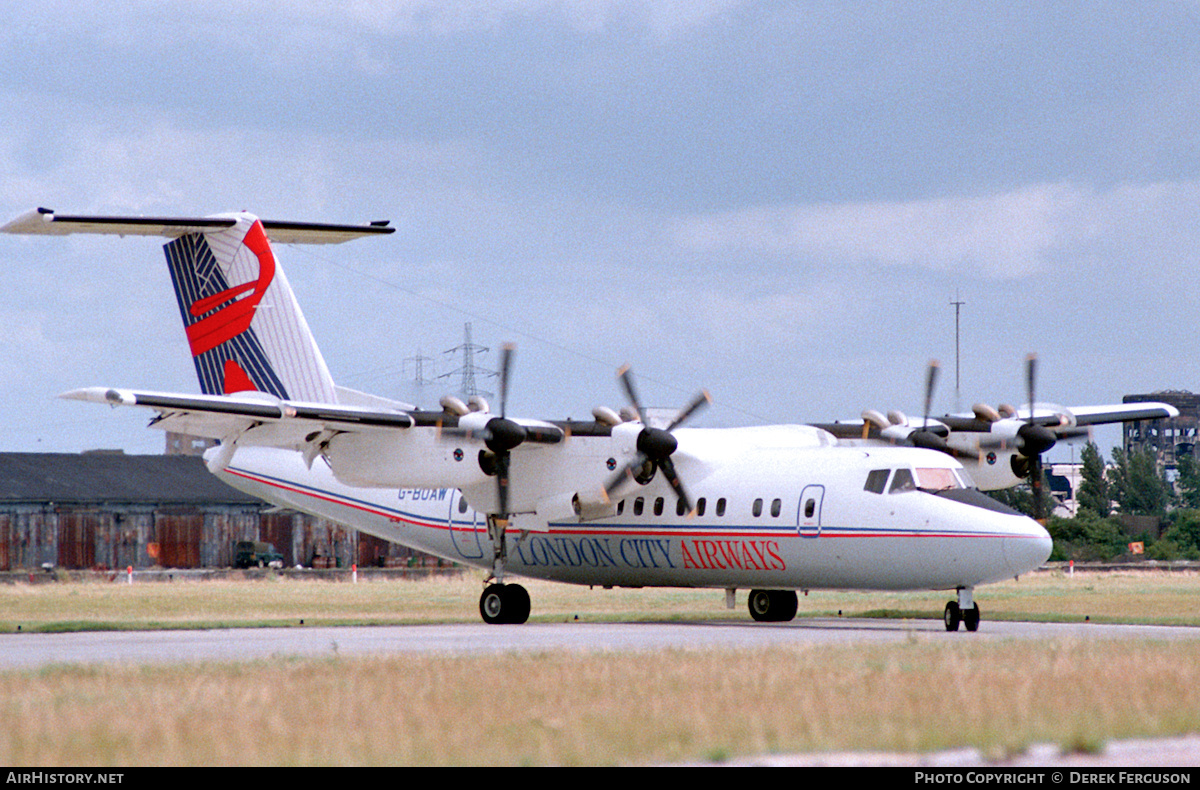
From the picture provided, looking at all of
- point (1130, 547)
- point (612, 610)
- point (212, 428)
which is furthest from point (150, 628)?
point (1130, 547)

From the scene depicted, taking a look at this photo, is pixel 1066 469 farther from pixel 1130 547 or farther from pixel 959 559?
pixel 959 559

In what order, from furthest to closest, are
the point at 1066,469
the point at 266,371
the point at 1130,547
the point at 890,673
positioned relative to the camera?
the point at 1066,469, the point at 1130,547, the point at 266,371, the point at 890,673

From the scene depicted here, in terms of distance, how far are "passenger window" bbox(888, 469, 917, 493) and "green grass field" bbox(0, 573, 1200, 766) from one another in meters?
5.39

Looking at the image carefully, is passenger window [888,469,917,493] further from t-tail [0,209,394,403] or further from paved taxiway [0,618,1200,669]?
t-tail [0,209,394,403]

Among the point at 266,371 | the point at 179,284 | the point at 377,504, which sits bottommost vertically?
the point at 377,504

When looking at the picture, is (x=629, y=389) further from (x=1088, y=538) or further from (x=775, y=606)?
(x=1088, y=538)

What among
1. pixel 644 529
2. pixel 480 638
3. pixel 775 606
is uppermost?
pixel 644 529

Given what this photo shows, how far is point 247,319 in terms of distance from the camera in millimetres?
31719

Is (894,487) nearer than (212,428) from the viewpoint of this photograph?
Yes

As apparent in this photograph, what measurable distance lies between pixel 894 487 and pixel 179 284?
15783 mm

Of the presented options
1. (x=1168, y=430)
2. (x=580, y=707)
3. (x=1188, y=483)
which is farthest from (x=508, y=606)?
(x=1168, y=430)

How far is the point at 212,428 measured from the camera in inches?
1133

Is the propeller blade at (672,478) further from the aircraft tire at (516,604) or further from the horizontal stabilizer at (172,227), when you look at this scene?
the horizontal stabilizer at (172,227)

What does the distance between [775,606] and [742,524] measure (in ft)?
10.8
